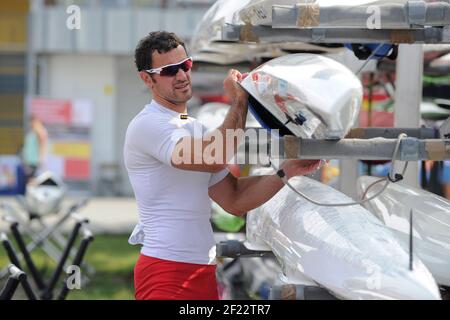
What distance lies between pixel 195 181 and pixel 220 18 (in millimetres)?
1346

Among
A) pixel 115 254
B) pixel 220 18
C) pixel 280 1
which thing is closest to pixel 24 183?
pixel 115 254

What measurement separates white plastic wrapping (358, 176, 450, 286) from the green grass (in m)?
4.21

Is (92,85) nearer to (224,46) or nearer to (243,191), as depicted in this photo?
(224,46)

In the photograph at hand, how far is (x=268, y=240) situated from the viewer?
3.95 meters

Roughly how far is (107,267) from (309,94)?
791cm

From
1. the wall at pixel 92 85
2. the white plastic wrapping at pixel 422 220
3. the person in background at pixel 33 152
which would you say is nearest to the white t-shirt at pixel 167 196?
the white plastic wrapping at pixel 422 220

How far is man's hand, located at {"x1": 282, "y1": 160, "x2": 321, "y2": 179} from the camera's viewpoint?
331 centimetres

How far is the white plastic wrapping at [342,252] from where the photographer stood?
283 centimetres

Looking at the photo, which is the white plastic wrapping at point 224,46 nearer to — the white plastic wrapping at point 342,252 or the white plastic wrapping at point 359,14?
the white plastic wrapping at point 359,14

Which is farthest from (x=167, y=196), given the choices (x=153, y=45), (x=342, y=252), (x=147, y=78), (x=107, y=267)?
(x=107, y=267)

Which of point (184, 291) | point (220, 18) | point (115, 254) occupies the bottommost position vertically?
point (115, 254)

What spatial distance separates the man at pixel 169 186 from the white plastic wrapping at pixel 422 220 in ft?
1.48

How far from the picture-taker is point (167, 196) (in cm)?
342
